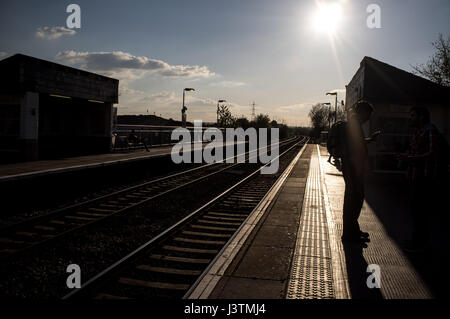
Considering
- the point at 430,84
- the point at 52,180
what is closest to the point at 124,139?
the point at 52,180

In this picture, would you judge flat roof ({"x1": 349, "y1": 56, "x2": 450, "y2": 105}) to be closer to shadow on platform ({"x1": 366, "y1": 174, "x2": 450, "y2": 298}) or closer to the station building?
shadow on platform ({"x1": 366, "y1": 174, "x2": 450, "y2": 298})

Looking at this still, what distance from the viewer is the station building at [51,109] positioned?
638 inches

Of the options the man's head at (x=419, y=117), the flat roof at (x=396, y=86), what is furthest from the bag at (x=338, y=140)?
the flat roof at (x=396, y=86)

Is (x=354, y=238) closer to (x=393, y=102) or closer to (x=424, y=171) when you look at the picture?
(x=424, y=171)

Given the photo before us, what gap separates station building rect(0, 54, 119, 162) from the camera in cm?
1620

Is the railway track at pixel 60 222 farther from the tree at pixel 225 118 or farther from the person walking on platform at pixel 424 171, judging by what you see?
the tree at pixel 225 118

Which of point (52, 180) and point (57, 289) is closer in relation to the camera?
point (57, 289)

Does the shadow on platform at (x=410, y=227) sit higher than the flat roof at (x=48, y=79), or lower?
lower

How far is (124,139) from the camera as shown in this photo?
24875 millimetres

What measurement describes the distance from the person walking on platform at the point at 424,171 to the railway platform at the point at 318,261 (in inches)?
14.2

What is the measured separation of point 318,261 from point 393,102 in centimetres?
1121

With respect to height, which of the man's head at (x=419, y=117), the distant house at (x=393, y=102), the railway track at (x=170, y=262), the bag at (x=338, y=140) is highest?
the distant house at (x=393, y=102)
